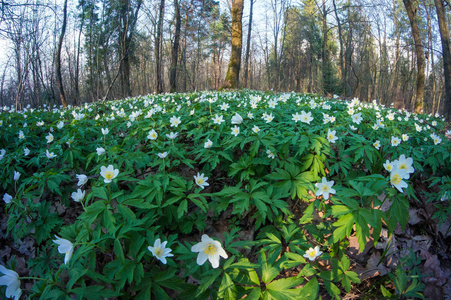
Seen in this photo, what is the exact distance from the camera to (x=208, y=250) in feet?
4.27

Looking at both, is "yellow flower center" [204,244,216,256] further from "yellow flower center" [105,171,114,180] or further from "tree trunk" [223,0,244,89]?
"tree trunk" [223,0,244,89]

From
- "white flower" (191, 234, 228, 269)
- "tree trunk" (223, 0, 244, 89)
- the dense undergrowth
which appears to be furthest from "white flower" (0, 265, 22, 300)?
"tree trunk" (223, 0, 244, 89)

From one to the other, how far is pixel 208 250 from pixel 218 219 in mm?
961

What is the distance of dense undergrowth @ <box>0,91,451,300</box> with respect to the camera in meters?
1.32

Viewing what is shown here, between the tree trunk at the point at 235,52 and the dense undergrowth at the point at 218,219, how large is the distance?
9.01 meters

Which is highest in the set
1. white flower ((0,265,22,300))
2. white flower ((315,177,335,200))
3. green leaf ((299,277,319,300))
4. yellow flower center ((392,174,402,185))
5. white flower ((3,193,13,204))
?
yellow flower center ((392,174,402,185))

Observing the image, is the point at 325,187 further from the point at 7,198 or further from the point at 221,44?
the point at 221,44

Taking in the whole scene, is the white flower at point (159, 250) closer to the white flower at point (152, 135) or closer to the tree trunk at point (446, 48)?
the white flower at point (152, 135)

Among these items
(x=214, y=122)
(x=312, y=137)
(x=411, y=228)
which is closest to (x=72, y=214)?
(x=214, y=122)

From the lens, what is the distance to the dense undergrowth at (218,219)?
132 centimetres

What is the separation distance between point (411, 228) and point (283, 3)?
85.2 ft

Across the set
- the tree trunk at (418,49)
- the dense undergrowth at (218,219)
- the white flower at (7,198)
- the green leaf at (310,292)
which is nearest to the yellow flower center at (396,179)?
the dense undergrowth at (218,219)

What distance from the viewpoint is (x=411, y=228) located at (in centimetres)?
219

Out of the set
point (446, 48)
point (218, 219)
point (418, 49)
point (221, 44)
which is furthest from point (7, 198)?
point (221, 44)
